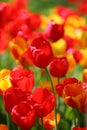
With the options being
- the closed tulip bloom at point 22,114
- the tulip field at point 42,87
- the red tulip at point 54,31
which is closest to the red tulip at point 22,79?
the tulip field at point 42,87

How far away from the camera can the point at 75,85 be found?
1.23 metres

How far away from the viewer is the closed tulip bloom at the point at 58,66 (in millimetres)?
1387

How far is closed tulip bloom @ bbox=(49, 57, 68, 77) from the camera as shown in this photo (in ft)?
4.55

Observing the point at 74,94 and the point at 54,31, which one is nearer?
the point at 74,94

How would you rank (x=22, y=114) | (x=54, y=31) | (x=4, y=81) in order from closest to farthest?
(x=22, y=114) < (x=4, y=81) < (x=54, y=31)

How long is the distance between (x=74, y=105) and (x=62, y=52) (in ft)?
1.75

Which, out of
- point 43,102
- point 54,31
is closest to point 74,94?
point 43,102

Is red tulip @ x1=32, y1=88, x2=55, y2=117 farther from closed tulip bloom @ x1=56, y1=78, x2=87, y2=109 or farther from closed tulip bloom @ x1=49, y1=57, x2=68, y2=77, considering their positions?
closed tulip bloom @ x1=49, y1=57, x2=68, y2=77

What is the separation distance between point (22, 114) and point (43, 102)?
6 cm

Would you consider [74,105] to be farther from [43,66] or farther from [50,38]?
[50,38]

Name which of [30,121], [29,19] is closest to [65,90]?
[30,121]

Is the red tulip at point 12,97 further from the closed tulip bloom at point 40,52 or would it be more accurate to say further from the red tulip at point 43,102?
the closed tulip bloom at point 40,52

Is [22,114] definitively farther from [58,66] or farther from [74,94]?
[58,66]

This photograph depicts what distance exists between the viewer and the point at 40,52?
52.8 inches
